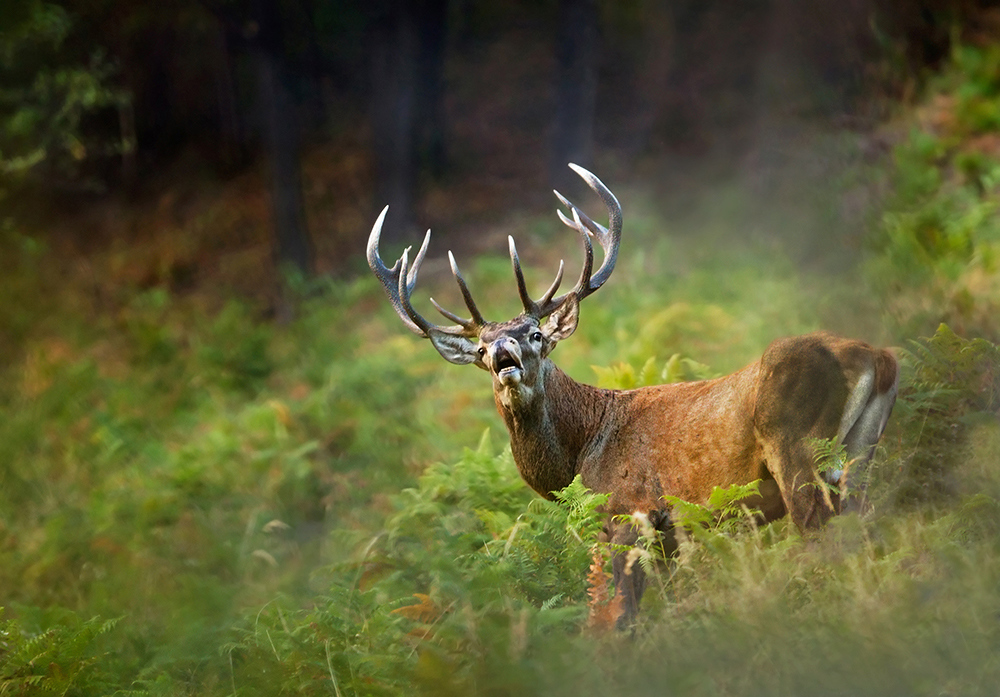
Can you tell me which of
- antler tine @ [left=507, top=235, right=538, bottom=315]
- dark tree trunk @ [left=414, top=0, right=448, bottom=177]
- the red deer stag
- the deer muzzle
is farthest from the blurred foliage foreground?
dark tree trunk @ [left=414, top=0, right=448, bottom=177]

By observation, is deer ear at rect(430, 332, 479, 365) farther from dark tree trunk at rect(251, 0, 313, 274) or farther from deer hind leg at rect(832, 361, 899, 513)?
dark tree trunk at rect(251, 0, 313, 274)

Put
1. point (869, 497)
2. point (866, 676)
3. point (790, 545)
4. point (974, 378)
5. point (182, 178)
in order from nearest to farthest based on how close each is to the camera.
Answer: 1. point (866, 676)
2. point (790, 545)
3. point (869, 497)
4. point (974, 378)
5. point (182, 178)

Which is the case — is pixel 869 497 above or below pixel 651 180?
below

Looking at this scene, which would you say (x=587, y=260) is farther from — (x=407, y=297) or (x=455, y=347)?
(x=407, y=297)

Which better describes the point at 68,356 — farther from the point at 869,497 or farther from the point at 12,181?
the point at 869,497

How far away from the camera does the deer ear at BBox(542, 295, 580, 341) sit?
562 cm

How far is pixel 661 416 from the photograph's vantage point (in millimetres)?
5543

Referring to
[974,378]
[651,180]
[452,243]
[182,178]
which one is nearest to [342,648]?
[974,378]

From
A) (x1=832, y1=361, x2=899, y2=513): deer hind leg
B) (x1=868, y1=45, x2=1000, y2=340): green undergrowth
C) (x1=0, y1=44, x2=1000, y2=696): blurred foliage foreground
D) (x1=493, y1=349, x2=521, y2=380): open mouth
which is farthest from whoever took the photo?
(x1=868, y1=45, x2=1000, y2=340): green undergrowth

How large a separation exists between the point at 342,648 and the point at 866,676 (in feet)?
8.69

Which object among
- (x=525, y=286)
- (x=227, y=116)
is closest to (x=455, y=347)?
(x=525, y=286)

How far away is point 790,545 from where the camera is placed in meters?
4.52

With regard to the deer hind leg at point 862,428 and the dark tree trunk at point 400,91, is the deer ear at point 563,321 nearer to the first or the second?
the deer hind leg at point 862,428

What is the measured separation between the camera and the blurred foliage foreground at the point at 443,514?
158 inches
